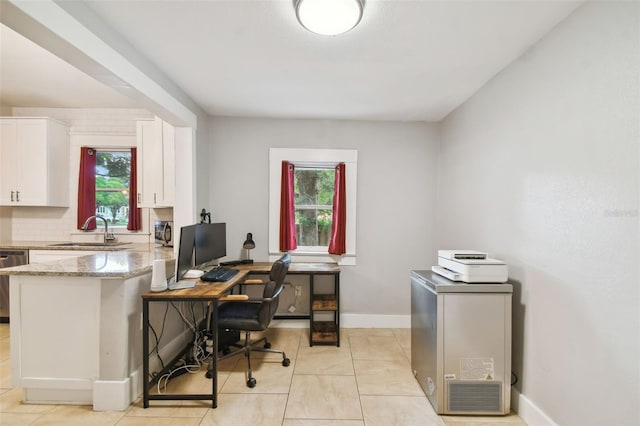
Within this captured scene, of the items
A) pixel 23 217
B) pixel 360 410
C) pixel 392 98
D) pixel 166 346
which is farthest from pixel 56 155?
pixel 360 410

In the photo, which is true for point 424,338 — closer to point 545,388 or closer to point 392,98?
point 545,388

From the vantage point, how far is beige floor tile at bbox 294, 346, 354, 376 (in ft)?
8.23

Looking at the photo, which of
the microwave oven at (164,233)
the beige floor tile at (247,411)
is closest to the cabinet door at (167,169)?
the microwave oven at (164,233)

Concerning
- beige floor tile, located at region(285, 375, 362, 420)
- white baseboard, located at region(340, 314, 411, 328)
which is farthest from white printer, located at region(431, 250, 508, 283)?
white baseboard, located at region(340, 314, 411, 328)

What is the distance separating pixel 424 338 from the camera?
85.5 inches

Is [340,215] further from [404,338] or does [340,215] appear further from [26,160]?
[26,160]

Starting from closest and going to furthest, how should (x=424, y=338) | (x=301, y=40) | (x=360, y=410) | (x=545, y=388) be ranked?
(x=545, y=388)
(x=301, y=40)
(x=360, y=410)
(x=424, y=338)

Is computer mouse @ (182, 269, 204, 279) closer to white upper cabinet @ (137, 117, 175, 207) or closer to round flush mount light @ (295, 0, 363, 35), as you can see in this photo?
white upper cabinet @ (137, 117, 175, 207)

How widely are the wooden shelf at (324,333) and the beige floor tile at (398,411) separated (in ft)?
3.06

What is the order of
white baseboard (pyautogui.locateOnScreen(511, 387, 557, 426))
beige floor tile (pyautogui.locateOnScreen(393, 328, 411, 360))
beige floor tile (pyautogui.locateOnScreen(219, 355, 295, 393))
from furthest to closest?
beige floor tile (pyautogui.locateOnScreen(393, 328, 411, 360))
beige floor tile (pyautogui.locateOnScreen(219, 355, 295, 393))
white baseboard (pyautogui.locateOnScreen(511, 387, 557, 426))

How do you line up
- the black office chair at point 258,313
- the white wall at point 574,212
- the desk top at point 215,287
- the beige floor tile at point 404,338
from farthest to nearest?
the beige floor tile at point 404,338 → the black office chair at point 258,313 → the desk top at point 215,287 → the white wall at point 574,212

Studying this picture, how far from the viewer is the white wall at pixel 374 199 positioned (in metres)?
3.48

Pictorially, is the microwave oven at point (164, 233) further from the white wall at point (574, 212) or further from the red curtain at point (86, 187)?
the white wall at point (574, 212)

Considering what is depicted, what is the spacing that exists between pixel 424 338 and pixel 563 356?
812 millimetres
